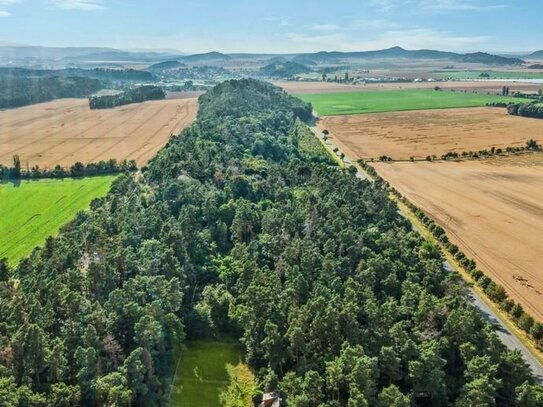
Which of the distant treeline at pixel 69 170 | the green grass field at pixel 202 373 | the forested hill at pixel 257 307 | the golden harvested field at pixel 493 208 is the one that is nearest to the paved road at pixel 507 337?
the golden harvested field at pixel 493 208

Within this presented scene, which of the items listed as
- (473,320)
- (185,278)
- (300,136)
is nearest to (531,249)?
(473,320)

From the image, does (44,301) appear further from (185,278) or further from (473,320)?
(473,320)

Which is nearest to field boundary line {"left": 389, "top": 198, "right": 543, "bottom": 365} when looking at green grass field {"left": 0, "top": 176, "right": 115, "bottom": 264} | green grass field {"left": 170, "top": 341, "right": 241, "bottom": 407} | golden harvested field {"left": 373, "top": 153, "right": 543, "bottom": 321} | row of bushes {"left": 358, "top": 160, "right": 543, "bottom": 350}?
row of bushes {"left": 358, "top": 160, "right": 543, "bottom": 350}

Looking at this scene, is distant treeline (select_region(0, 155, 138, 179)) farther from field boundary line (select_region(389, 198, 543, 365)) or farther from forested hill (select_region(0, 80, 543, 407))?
field boundary line (select_region(389, 198, 543, 365))

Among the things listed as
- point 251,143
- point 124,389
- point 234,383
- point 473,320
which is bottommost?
point 234,383

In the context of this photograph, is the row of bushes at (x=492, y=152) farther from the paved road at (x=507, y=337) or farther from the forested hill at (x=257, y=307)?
the paved road at (x=507, y=337)

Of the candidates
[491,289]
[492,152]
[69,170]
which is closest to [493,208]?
[491,289]

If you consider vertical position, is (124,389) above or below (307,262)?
below
